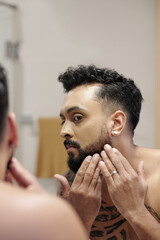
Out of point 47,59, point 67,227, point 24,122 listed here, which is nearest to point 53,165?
point 24,122

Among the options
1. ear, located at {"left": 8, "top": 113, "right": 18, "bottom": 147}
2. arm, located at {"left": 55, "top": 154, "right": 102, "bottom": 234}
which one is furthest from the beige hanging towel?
ear, located at {"left": 8, "top": 113, "right": 18, "bottom": 147}

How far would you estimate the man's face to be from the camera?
1218mm

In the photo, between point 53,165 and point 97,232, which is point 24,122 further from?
point 97,232

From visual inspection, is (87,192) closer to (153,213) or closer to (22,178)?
(153,213)

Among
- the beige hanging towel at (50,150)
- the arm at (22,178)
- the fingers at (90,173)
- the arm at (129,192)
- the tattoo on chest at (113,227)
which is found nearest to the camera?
the arm at (22,178)

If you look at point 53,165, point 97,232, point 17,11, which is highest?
point 17,11

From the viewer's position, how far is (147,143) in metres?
2.55

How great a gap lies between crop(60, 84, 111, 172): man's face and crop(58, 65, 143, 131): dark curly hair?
0.06 m

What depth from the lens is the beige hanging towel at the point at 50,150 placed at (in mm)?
2293

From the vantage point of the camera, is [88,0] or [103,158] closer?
[103,158]

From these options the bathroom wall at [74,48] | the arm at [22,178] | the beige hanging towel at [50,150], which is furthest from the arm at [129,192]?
the bathroom wall at [74,48]

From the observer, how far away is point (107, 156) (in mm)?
1178

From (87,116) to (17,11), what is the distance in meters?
1.37

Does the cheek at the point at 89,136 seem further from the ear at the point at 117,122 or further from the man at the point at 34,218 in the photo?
the man at the point at 34,218
